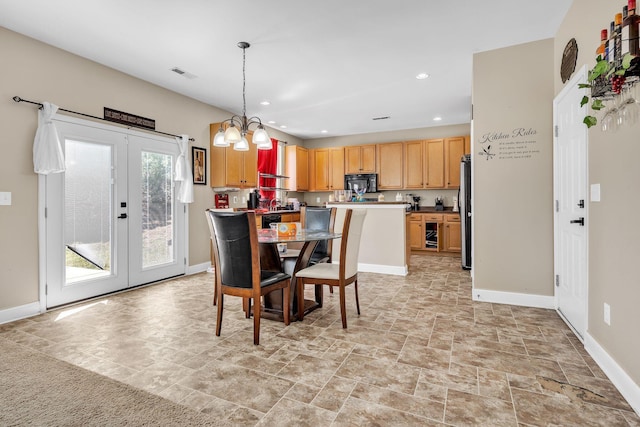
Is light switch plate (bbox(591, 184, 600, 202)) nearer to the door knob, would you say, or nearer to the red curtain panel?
the door knob

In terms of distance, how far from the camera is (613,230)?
1.99 meters

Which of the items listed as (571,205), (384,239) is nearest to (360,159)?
(384,239)

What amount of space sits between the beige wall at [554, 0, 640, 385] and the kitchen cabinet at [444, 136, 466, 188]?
4.29 meters

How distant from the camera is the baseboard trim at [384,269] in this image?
4.91 metres

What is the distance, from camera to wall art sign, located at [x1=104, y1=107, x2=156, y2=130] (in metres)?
3.93

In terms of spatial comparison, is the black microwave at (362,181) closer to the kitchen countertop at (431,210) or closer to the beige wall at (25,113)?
the kitchen countertop at (431,210)

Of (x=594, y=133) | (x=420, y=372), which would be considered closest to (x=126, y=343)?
(x=420, y=372)

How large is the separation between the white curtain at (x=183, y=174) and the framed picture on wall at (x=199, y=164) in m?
0.20

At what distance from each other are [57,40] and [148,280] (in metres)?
2.90

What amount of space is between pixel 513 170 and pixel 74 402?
4066 millimetres

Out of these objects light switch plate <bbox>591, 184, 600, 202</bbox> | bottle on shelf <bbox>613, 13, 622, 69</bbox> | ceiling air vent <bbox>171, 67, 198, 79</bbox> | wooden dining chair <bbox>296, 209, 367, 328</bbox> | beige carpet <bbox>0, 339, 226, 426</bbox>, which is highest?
ceiling air vent <bbox>171, 67, 198, 79</bbox>

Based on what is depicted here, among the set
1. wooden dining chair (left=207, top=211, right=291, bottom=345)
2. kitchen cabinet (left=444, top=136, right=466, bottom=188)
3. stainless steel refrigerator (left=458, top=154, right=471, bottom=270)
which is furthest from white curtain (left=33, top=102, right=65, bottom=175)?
kitchen cabinet (left=444, top=136, right=466, bottom=188)

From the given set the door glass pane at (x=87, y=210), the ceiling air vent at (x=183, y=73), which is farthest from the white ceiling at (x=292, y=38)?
the door glass pane at (x=87, y=210)

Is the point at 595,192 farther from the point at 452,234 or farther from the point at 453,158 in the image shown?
the point at 453,158
